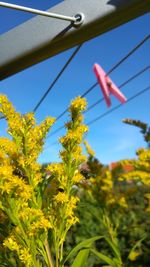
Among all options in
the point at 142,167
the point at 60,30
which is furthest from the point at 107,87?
the point at 60,30

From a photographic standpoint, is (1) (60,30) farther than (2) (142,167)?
No

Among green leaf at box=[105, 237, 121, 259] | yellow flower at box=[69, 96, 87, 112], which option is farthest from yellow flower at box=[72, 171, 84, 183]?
green leaf at box=[105, 237, 121, 259]

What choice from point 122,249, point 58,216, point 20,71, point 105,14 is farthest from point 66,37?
point 122,249

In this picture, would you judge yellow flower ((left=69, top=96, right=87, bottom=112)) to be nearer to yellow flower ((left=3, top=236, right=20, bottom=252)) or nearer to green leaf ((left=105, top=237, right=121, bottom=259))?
yellow flower ((left=3, top=236, right=20, bottom=252))

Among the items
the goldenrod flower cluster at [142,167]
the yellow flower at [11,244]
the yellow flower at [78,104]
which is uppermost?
the goldenrod flower cluster at [142,167]

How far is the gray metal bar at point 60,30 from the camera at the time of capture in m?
1.26

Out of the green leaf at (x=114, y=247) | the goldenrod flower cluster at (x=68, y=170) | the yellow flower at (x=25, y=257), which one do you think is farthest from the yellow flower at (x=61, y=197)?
the green leaf at (x=114, y=247)

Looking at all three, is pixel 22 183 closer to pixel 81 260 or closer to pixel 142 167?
pixel 81 260

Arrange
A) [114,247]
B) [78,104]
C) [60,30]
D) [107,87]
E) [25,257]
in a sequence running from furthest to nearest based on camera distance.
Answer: [107,87] → [114,247] → [60,30] → [78,104] → [25,257]

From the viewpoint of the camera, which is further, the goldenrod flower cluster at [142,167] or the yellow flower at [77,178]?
the goldenrod flower cluster at [142,167]

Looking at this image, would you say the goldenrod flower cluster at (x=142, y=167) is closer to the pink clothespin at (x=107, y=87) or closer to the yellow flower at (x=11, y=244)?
the yellow flower at (x=11, y=244)

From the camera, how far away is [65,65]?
5.38 feet

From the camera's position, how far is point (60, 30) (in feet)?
4.36

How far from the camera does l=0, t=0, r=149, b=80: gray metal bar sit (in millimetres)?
1263
